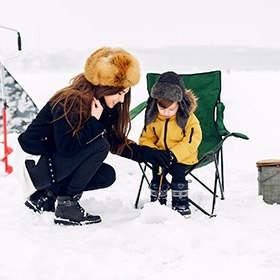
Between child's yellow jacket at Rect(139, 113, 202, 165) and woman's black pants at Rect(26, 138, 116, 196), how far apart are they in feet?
1.26

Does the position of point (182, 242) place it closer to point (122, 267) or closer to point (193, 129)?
point (122, 267)

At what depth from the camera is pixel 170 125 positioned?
2502 millimetres

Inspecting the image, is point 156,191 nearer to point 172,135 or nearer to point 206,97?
point 172,135

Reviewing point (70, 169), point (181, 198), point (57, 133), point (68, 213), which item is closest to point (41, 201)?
point (68, 213)

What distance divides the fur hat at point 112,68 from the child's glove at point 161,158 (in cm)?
43

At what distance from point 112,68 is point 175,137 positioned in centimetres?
65

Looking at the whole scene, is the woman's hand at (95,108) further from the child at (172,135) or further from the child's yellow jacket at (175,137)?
the child's yellow jacket at (175,137)

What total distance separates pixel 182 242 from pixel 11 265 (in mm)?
776

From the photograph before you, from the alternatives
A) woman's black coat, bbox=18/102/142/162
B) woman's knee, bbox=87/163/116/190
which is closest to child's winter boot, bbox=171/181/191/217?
woman's black coat, bbox=18/102/142/162

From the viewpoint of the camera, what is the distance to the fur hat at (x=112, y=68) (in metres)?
2.08

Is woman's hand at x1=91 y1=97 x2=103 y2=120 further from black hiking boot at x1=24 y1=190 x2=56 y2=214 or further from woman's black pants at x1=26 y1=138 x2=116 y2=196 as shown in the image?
black hiking boot at x1=24 y1=190 x2=56 y2=214

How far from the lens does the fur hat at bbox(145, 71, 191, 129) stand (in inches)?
92.2

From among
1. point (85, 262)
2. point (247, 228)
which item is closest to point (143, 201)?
point (247, 228)

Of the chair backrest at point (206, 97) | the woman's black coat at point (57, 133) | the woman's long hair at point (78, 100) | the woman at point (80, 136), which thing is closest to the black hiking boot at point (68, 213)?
the woman at point (80, 136)
